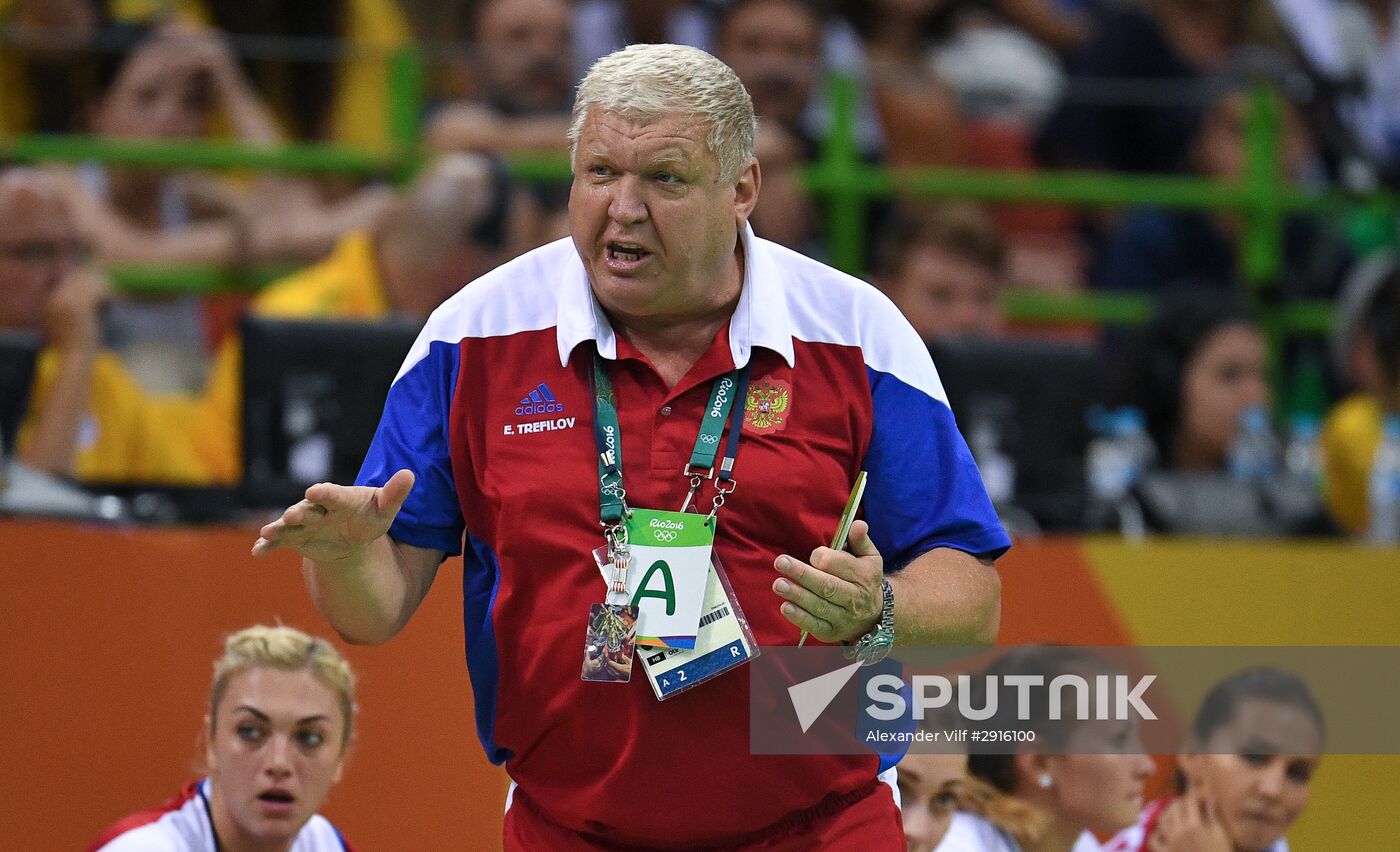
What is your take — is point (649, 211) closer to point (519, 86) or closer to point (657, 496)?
point (657, 496)

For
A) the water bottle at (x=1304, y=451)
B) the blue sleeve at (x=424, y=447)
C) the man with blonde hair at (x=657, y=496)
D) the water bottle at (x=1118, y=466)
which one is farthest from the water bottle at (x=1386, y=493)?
the blue sleeve at (x=424, y=447)

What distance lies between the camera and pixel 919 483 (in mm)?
3346

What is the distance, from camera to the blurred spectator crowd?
6242mm

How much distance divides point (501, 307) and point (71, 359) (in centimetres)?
306

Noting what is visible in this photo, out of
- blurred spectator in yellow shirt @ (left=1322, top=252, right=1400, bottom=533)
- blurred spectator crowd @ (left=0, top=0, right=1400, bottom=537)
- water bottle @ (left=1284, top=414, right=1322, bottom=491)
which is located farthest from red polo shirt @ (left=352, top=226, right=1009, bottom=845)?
blurred spectator in yellow shirt @ (left=1322, top=252, right=1400, bottom=533)

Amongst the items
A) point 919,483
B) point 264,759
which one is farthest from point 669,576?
point 264,759

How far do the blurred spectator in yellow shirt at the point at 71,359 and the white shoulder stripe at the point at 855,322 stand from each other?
2983mm

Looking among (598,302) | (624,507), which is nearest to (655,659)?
(624,507)

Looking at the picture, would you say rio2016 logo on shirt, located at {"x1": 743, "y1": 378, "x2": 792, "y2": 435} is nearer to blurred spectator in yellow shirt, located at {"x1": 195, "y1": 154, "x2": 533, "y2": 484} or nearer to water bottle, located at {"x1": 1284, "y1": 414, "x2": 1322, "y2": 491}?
blurred spectator in yellow shirt, located at {"x1": 195, "y1": 154, "x2": 533, "y2": 484}

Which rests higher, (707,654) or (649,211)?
(649,211)

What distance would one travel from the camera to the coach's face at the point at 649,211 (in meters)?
3.19

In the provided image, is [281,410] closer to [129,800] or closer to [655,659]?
[129,800]

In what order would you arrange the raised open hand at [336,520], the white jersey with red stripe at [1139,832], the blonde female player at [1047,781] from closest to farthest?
the raised open hand at [336,520], the blonde female player at [1047,781], the white jersey with red stripe at [1139,832]

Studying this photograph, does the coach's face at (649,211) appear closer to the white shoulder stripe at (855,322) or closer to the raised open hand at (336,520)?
the white shoulder stripe at (855,322)
